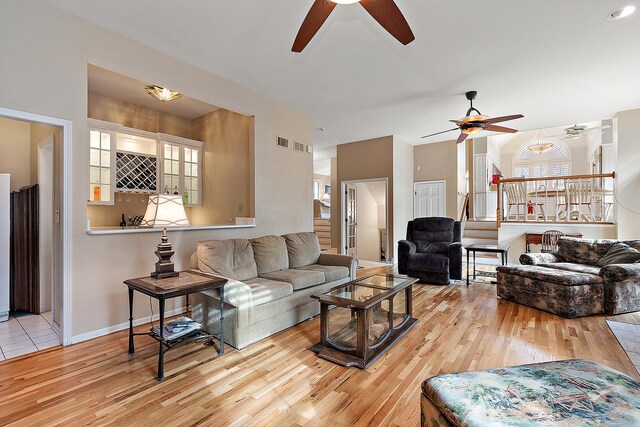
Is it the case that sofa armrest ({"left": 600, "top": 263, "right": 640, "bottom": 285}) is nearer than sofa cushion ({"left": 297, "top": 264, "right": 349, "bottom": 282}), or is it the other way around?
sofa armrest ({"left": 600, "top": 263, "right": 640, "bottom": 285})

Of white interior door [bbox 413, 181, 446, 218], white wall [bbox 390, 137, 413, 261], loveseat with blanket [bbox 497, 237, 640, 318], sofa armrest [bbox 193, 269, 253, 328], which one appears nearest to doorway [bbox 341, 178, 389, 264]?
white wall [bbox 390, 137, 413, 261]

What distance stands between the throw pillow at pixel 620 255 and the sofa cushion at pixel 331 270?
10.8 ft

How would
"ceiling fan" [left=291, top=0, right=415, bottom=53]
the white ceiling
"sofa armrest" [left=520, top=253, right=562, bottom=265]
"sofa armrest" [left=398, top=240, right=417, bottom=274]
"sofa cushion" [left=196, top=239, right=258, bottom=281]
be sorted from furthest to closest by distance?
"sofa armrest" [left=398, top=240, right=417, bottom=274]
"sofa armrest" [left=520, top=253, right=562, bottom=265]
"sofa cushion" [left=196, top=239, right=258, bottom=281]
the white ceiling
"ceiling fan" [left=291, top=0, right=415, bottom=53]

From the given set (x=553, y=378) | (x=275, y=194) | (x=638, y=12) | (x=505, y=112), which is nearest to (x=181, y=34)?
(x=275, y=194)

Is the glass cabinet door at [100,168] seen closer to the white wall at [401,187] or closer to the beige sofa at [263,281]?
the beige sofa at [263,281]

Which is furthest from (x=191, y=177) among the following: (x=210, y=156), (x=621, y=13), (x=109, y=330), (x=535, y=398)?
(x=621, y=13)

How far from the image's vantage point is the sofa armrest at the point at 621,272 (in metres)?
3.30

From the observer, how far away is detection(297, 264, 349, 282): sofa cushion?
11.9ft

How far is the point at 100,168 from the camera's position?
4.12m

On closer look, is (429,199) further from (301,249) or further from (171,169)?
(171,169)

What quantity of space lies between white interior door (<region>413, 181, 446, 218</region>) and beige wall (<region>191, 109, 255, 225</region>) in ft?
16.2

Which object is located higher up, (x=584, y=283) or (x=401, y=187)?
(x=401, y=187)

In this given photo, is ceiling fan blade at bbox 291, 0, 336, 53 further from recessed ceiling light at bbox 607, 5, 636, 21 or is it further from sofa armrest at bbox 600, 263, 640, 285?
sofa armrest at bbox 600, 263, 640, 285

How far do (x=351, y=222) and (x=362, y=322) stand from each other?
5.47 m
